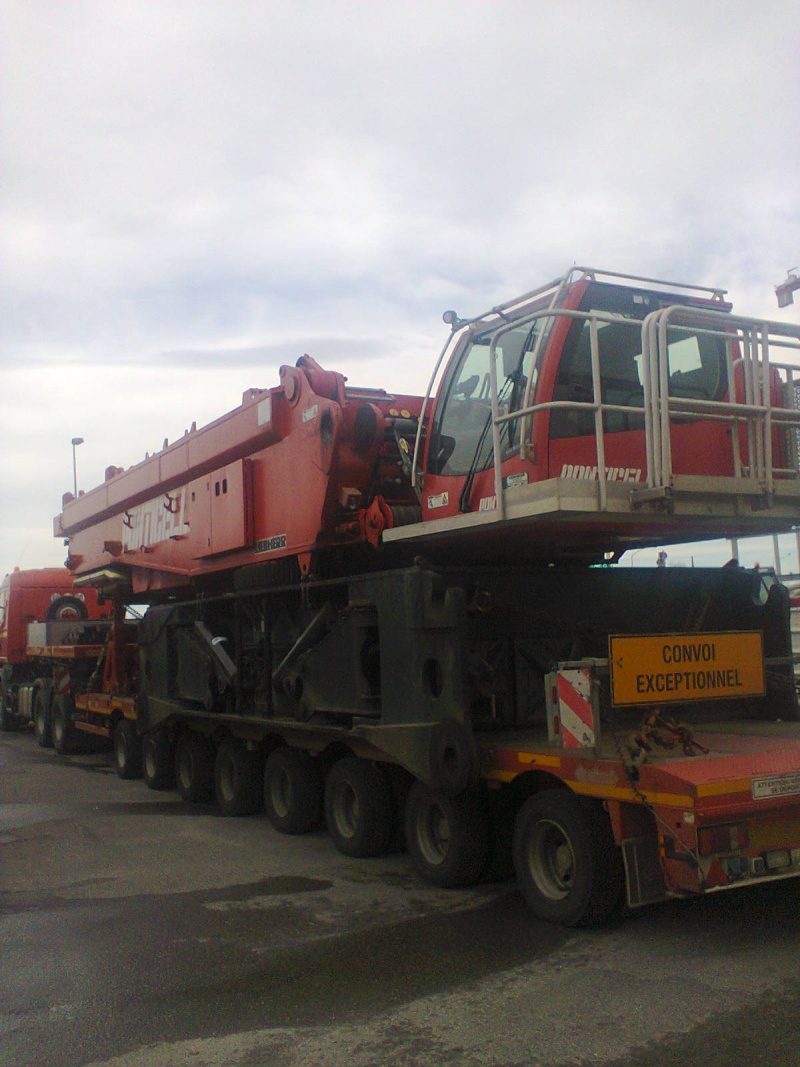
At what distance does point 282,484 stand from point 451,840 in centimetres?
367

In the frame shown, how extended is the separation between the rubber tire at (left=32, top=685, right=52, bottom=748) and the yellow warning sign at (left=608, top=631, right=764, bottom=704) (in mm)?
14606

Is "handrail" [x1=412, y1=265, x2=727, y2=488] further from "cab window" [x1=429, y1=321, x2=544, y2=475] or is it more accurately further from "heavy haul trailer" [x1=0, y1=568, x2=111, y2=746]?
"heavy haul trailer" [x1=0, y1=568, x2=111, y2=746]

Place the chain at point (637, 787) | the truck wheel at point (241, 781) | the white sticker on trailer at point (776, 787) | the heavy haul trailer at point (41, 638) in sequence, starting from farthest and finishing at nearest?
the heavy haul trailer at point (41, 638) < the truck wheel at point (241, 781) < the white sticker on trailer at point (776, 787) < the chain at point (637, 787)

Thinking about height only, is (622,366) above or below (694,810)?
above

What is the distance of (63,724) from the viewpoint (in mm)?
17500

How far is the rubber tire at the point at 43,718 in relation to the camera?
1867 cm

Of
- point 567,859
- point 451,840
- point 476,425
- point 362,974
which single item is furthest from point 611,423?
point 362,974

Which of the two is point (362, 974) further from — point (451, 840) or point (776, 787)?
point (776, 787)

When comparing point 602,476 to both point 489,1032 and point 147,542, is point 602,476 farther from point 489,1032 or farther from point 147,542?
point 147,542

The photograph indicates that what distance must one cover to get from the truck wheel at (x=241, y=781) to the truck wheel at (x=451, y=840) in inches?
138

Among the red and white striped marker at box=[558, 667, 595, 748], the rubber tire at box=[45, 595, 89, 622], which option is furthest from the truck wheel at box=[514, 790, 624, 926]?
the rubber tire at box=[45, 595, 89, 622]

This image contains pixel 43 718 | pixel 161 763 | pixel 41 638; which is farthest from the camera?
pixel 41 638

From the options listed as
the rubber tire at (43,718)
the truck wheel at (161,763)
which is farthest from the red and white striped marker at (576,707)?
the rubber tire at (43,718)

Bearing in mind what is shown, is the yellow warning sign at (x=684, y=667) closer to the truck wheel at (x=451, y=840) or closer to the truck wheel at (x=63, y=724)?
the truck wheel at (x=451, y=840)
